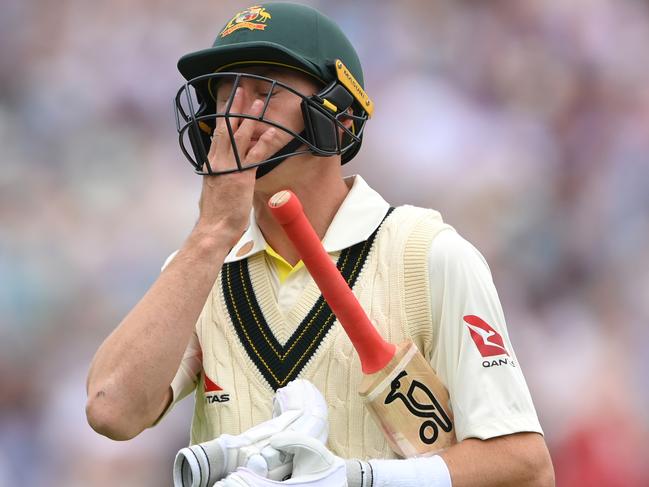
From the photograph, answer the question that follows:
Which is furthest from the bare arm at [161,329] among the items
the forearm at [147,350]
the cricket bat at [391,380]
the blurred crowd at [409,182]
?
the blurred crowd at [409,182]

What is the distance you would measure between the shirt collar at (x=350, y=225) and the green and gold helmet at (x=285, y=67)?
88mm

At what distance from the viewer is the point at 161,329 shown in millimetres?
1383

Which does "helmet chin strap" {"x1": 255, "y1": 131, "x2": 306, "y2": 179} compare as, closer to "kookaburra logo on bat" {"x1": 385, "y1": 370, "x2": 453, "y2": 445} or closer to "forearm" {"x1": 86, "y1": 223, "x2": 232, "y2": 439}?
"forearm" {"x1": 86, "y1": 223, "x2": 232, "y2": 439}

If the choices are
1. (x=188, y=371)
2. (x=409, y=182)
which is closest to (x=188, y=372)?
(x=188, y=371)

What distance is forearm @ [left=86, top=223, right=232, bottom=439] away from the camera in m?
1.36

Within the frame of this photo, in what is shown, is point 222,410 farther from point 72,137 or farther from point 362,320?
point 72,137

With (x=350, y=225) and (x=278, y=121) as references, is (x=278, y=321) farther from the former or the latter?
(x=278, y=121)

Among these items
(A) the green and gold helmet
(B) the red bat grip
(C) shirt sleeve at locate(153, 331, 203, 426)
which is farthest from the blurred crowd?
(B) the red bat grip

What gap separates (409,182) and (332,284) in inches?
79.6

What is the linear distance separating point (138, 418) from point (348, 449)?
13.0 inches

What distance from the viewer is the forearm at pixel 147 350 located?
53.7 inches

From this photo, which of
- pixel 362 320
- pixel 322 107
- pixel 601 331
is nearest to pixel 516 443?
pixel 362 320

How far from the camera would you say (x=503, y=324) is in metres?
1.49

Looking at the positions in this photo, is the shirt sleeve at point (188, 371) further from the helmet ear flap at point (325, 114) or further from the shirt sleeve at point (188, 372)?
the helmet ear flap at point (325, 114)
